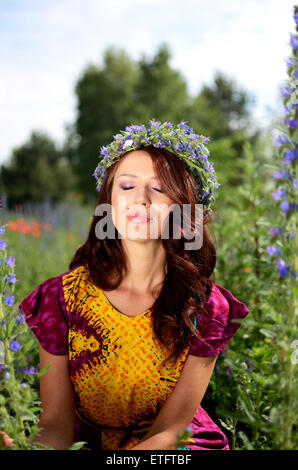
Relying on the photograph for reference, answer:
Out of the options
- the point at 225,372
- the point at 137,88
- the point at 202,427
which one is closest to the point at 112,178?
the point at 202,427

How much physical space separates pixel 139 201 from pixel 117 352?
2.24ft

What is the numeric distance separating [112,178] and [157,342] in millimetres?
784

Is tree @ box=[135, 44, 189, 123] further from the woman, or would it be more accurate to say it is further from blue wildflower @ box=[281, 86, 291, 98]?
blue wildflower @ box=[281, 86, 291, 98]

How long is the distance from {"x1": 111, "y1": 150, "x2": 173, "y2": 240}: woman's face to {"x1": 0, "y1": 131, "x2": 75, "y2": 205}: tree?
22710mm

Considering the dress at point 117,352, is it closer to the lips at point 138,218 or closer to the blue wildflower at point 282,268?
the lips at point 138,218

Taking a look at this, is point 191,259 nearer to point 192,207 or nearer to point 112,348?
point 192,207

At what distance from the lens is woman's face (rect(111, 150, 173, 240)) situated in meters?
2.02

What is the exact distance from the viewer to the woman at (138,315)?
2.05 metres

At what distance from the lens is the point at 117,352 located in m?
2.10

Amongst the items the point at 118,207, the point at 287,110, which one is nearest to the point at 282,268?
the point at 287,110

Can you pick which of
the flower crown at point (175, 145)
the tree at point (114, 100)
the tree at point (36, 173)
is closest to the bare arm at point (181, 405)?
the flower crown at point (175, 145)

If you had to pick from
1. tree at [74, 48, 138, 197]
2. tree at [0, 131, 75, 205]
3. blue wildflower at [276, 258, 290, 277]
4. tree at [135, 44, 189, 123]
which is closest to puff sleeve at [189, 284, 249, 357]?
blue wildflower at [276, 258, 290, 277]

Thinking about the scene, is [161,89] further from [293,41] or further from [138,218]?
[293,41]

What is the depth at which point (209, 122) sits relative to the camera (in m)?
25.2
